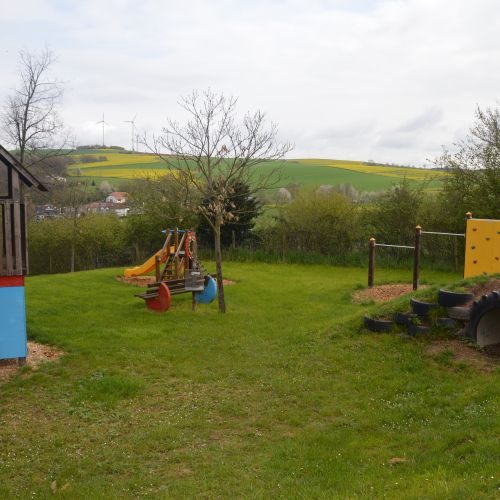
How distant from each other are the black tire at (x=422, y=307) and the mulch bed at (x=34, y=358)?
6.44m

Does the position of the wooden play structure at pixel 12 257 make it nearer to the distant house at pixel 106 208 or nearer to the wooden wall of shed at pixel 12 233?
the wooden wall of shed at pixel 12 233

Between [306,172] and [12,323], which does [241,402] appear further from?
[306,172]

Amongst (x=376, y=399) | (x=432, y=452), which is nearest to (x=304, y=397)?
(x=376, y=399)

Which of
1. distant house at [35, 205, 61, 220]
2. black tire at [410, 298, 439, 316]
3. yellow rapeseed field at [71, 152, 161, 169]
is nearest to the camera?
black tire at [410, 298, 439, 316]

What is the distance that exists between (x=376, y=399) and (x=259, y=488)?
2801 mm

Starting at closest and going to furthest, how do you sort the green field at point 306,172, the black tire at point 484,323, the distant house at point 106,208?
the black tire at point 484,323
the distant house at point 106,208
the green field at point 306,172

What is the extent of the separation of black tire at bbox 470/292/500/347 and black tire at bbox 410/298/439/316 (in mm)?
837

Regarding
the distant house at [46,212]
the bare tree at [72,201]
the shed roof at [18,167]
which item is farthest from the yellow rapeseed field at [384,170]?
the shed roof at [18,167]

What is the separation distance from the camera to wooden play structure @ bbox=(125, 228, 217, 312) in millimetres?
13945

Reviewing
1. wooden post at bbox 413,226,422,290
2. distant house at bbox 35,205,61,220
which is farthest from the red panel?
distant house at bbox 35,205,61,220

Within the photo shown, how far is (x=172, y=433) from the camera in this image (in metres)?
6.71

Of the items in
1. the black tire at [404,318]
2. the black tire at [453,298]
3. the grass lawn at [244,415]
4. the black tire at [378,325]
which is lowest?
the grass lawn at [244,415]

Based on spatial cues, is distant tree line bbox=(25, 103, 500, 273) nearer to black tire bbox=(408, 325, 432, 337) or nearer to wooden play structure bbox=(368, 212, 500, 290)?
wooden play structure bbox=(368, 212, 500, 290)

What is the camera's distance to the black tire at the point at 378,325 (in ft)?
32.9
